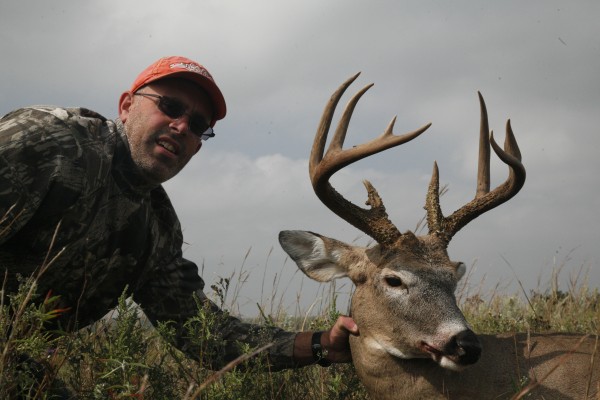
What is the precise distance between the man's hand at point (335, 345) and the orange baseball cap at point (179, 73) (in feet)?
6.92

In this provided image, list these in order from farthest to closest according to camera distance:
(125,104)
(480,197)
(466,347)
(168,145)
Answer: (125,104) → (168,145) → (480,197) → (466,347)

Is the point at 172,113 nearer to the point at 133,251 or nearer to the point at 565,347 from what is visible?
the point at 133,251

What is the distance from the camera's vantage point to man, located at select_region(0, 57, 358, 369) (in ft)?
12.9

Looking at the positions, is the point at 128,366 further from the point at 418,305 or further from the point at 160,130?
the point at 160,130

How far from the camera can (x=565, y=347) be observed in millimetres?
4016

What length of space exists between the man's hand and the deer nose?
2.89 feet

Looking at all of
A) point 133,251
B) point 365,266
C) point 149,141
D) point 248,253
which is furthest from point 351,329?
point 248,253

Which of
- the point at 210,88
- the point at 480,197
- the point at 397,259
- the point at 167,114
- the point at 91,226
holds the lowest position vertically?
the point at 397,259

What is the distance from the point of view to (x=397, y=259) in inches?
160

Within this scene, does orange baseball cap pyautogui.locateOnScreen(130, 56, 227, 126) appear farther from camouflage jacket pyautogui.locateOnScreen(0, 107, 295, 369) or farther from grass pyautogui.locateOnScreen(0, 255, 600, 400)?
grass pyautogui.locateOnScreen(0, 255, 600, 400)

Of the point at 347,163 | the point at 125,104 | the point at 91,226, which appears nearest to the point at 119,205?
the point at 91,226

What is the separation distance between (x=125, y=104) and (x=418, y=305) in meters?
2.84

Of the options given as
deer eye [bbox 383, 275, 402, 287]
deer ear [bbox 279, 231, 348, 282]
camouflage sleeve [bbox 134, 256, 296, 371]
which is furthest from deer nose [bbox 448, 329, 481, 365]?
camouflage sleeve [bbox 134, 256, 296, 371]

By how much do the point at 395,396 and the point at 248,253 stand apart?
2.90 meters
